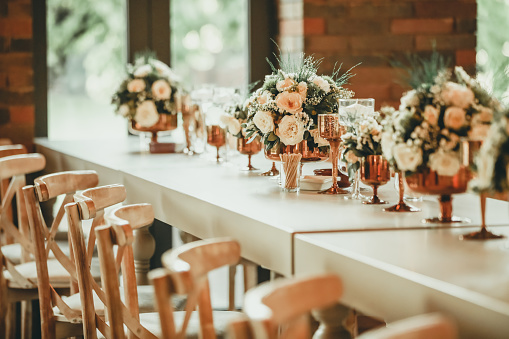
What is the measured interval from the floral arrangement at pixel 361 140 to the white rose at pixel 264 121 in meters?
0.30

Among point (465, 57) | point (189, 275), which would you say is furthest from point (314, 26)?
point (189, 275)

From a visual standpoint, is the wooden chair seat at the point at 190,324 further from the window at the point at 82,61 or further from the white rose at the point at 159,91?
the window at the point at 82,61

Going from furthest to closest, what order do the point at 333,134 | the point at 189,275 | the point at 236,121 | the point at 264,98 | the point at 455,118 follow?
the point at 236,121 → the point at 264,98 → the point at 333,134 → the point at 455,118 → the point at 189,275

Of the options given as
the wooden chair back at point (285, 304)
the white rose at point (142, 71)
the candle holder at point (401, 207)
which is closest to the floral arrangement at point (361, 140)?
the candle holder at point (401, 207)

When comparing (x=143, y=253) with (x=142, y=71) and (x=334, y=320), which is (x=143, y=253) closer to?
(x=142, y=71)

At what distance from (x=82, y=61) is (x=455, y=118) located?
3419mm

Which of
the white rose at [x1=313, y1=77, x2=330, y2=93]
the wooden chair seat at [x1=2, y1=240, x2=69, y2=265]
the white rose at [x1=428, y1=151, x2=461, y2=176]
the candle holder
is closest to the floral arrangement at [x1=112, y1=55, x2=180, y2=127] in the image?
the wooden chair seat at [x1=2, y1=240, x2=69, y2=265]

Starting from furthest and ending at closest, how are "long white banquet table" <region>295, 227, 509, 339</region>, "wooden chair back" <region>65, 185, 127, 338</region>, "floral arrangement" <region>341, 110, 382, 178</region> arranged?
"floral arrangement" <region>341, 110, 382, 178</region> → "wooden chair back" <region>65, 185, 127, 338</region> → "long white banquet table" <region>295, 227, 509, 339</region>

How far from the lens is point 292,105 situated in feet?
8.30

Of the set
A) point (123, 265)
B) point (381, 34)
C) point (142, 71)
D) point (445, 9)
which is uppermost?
point (445, 9)

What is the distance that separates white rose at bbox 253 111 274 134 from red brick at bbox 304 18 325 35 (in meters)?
2.15

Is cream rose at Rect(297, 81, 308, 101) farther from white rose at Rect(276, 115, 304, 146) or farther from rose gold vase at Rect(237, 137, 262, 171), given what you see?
rose gold vase at Rect(237, 137, 262, 171)

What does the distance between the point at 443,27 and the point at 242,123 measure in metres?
2.26

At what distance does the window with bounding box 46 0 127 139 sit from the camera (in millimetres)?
4754
